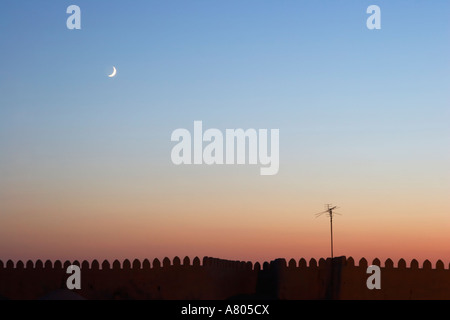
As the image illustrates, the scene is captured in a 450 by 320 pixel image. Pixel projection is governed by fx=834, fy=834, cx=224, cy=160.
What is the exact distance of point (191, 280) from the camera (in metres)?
31.8

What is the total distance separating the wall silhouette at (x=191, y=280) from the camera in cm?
3102

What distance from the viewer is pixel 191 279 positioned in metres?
31.8

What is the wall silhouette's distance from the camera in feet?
102

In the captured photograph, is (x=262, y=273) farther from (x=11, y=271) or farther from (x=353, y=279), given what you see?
(x=11, y=271)

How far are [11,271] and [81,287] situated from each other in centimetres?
276
